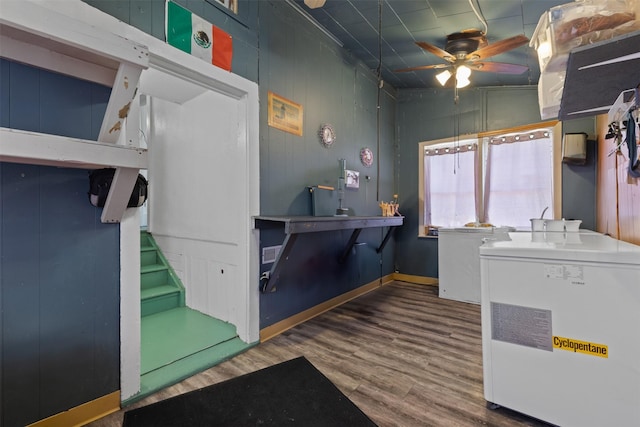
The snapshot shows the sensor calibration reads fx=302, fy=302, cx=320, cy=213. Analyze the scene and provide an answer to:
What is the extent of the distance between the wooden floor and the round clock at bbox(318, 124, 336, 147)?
1.95 m

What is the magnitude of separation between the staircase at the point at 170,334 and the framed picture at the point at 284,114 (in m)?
1.95

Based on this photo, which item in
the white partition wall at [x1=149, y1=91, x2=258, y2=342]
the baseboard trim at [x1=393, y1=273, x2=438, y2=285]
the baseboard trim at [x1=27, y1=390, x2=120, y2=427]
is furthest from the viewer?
the baseboard trim at [x1=393, y1=273, x2=438, y2=285]

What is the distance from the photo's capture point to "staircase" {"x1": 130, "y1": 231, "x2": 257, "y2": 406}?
210 centimetres

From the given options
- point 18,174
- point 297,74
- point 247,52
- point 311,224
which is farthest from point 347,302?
point 18,174

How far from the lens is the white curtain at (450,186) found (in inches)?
174

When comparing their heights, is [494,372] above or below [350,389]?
above

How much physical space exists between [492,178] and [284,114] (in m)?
3.11

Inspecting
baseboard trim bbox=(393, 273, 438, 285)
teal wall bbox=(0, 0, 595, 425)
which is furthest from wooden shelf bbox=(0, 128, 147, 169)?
baseboard trim bbox=(393, 273, 438, 285)

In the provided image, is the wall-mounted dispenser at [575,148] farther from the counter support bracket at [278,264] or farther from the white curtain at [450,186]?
the counter support bracket at [278,264]

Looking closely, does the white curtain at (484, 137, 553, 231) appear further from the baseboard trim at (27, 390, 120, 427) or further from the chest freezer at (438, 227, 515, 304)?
the baseboard trim at (27, 390, 120, 427)

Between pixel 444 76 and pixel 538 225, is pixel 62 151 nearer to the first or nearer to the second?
pixel 538 225

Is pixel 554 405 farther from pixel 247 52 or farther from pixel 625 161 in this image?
pixel 247 52

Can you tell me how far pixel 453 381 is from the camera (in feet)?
6.73

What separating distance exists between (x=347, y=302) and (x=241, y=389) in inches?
124
